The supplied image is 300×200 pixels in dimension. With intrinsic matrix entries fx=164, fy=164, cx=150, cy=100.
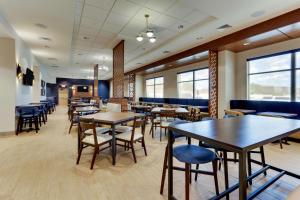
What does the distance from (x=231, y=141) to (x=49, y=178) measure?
2522 millimetres

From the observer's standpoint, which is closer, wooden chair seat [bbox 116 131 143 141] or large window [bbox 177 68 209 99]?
wooden chair seat [bbox 116 131 143 141]

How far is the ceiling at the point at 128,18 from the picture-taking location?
3.48 meters

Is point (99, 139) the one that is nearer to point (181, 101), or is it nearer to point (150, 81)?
point (181, 101)

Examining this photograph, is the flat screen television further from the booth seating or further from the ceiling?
the ceiling

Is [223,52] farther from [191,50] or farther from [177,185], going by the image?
[177,185]

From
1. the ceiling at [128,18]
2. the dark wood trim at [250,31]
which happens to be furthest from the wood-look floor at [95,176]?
the ceiling at [128,18]

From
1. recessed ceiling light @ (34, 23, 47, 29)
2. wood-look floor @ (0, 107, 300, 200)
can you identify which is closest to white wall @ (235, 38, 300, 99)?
wood-look floor @ (0, 107, 300, 200)

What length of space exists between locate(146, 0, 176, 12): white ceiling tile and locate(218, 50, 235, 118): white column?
129 inches

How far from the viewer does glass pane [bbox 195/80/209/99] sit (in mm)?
8406

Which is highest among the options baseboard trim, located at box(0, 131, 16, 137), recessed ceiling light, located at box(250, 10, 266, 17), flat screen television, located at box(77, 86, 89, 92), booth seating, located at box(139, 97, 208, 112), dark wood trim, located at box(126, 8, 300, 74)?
recessed ceiling light, located at box(250, 10, 266, 17)

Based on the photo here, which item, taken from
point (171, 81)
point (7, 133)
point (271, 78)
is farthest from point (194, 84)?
point (7, 133)

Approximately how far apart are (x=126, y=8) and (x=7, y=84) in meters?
4.13

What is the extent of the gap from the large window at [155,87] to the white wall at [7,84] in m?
8.32

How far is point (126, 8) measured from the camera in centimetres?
379
